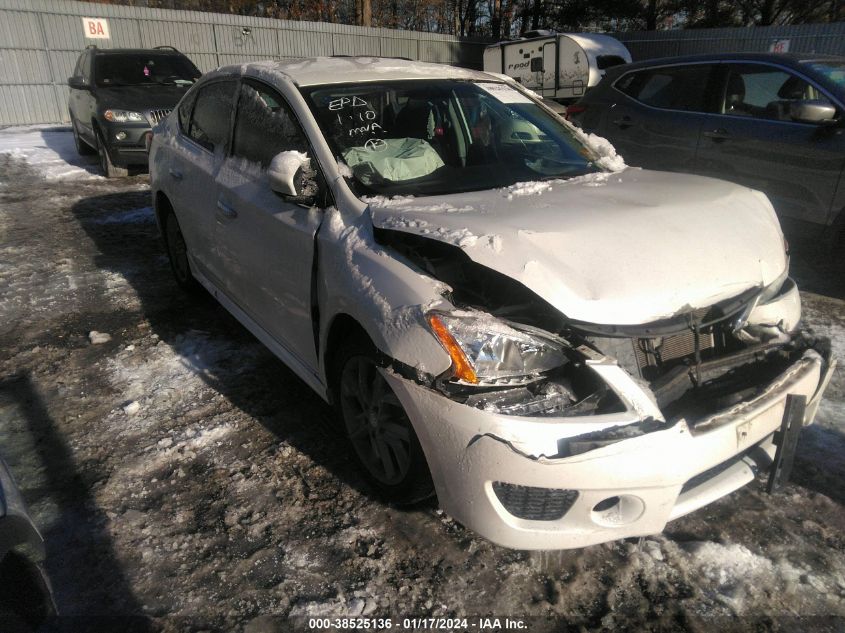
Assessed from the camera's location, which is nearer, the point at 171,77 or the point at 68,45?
the point at 171,77

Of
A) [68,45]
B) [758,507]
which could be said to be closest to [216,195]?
[758,507]

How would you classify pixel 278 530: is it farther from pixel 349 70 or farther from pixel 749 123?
pixel 749 123

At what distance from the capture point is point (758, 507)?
2.59 meters

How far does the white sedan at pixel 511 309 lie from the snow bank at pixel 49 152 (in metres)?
8.09

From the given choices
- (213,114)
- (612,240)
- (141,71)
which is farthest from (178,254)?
(141,71)

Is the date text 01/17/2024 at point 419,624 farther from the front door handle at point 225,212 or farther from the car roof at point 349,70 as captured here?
the car roof at point 349,70

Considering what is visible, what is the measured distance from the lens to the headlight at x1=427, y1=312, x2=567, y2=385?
206 cm

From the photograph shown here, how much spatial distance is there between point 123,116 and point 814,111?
847 centimetres

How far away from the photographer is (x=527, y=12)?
2980 cm

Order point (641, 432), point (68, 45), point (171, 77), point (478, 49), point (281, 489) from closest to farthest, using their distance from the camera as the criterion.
Answer: point (641, 432) → point (281, 489) → point (171, 77) → point (68, 45) → point (478, 49)

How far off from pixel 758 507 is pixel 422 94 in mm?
2543

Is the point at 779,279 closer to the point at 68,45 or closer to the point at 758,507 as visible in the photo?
the point at 758,507

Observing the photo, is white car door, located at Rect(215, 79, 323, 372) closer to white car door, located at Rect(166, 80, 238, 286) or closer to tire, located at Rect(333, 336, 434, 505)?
white car door, located at Rect(166, 80, 238, 286)

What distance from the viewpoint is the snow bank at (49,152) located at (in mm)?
10000
